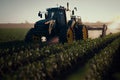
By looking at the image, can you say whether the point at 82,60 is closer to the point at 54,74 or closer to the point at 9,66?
the point at 54,74

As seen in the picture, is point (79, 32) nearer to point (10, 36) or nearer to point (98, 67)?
point (98, 67)

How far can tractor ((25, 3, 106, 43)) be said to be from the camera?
54.2 feet

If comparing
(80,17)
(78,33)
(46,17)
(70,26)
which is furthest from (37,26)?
(80,17)

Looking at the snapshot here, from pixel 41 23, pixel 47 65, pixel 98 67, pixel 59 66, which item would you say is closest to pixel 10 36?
pixel 41 23

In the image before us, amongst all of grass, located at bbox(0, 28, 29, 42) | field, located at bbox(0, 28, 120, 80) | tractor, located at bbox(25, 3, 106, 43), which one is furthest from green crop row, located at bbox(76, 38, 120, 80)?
grass, located at bbox(0, 28, 29, 42)

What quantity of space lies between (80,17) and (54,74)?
11831mm

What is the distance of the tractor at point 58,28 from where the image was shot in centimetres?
1653

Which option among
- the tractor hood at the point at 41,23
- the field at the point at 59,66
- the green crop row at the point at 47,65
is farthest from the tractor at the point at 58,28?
the field at the point at 59,66

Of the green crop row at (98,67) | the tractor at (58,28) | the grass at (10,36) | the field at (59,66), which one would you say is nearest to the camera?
the field at (59,66)

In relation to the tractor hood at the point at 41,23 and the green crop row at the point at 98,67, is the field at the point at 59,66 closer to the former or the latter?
the green crop row at the point at 98,67

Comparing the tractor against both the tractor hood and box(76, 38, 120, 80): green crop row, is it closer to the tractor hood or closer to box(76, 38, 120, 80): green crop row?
the tractor hood

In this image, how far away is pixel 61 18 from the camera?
689 inches

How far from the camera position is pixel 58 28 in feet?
57.7

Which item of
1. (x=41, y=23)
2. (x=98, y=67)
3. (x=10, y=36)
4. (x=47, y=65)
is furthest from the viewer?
Answer: (x=10, y=36)
